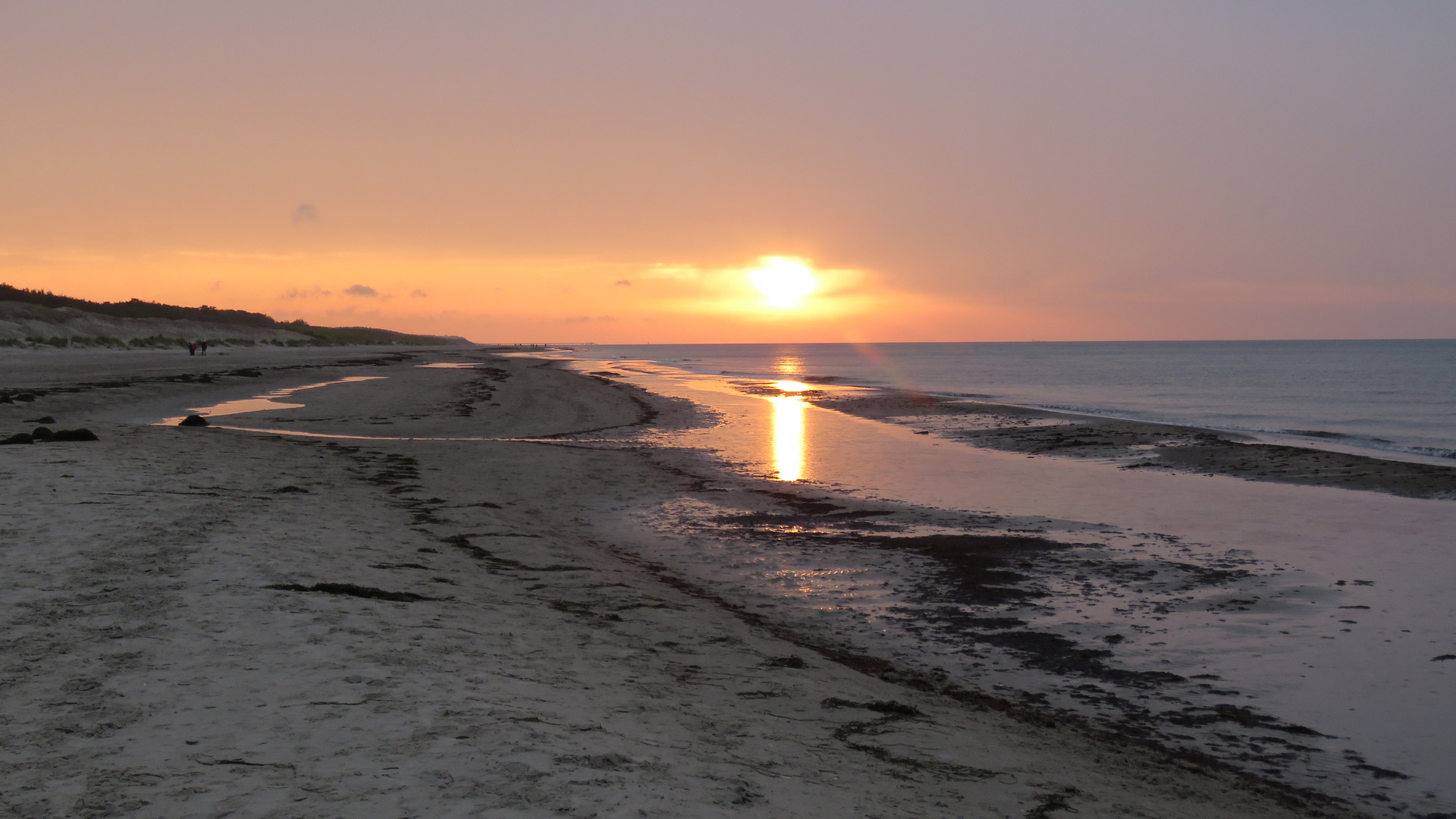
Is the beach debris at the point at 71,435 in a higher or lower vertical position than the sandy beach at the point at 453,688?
higher

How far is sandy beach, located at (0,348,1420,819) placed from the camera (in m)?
4.26

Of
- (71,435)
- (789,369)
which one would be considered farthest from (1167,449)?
(789,369)

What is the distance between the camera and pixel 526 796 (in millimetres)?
4145

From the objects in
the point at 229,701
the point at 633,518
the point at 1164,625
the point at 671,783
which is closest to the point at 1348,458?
the point at 1164,625

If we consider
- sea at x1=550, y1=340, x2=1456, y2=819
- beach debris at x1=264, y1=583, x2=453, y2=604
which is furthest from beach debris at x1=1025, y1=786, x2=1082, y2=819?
beach debris at x1=264, y1=583, x2=453, y2=604

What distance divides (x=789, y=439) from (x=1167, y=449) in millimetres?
11159

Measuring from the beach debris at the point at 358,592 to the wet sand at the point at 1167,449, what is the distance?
18.7m

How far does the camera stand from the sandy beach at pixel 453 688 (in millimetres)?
4262

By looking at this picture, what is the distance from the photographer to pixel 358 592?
25.7 ft

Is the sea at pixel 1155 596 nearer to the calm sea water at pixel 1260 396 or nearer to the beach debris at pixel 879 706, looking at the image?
the beach debris at pixel 879 706

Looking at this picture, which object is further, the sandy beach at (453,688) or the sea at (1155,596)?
the sea at (1155,596)

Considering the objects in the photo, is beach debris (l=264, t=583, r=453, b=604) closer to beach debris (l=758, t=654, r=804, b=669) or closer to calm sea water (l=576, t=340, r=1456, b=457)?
beach debris (l=758, t=654, r=804, b=669)

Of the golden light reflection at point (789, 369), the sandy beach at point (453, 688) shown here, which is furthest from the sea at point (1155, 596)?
the golden light reflection at point (789, 369)

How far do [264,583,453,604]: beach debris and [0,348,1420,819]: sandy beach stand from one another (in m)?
0.05
